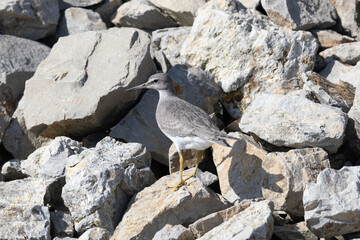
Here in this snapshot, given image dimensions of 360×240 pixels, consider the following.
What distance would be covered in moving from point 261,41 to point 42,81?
3879 millimetres

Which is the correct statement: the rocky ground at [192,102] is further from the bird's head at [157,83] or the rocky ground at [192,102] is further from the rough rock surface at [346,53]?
the bird's head at [157,83]

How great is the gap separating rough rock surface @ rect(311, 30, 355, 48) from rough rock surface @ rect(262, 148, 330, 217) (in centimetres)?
365

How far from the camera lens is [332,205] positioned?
6.54 m

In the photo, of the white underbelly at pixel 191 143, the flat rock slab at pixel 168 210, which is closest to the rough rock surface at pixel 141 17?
the white underbelly at pixel 191 143

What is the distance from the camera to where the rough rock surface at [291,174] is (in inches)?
295

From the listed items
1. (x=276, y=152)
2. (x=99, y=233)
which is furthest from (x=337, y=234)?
(x=99, y=233)

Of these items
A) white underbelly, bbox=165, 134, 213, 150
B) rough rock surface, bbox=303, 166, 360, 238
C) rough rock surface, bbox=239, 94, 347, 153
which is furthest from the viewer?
white underbelly, bbox=165, 134, 213, 150

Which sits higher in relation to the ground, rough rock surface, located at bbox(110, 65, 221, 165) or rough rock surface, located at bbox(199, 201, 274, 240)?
rough rock surface, located at bbox(199, 201, 274, 240)

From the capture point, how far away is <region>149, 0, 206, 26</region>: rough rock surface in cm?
1152

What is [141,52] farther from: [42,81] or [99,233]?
[99,233]

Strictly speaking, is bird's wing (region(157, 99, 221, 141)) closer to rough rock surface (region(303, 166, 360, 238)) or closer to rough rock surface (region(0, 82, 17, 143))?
rough rock surface (region(303, 166, 360, 238))

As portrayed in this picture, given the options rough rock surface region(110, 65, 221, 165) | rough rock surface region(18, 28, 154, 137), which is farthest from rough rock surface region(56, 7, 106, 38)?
rough rock surface region(110, 65, 221, 165)

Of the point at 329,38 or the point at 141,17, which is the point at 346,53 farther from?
the point at 141,17

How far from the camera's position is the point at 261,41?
992cm
